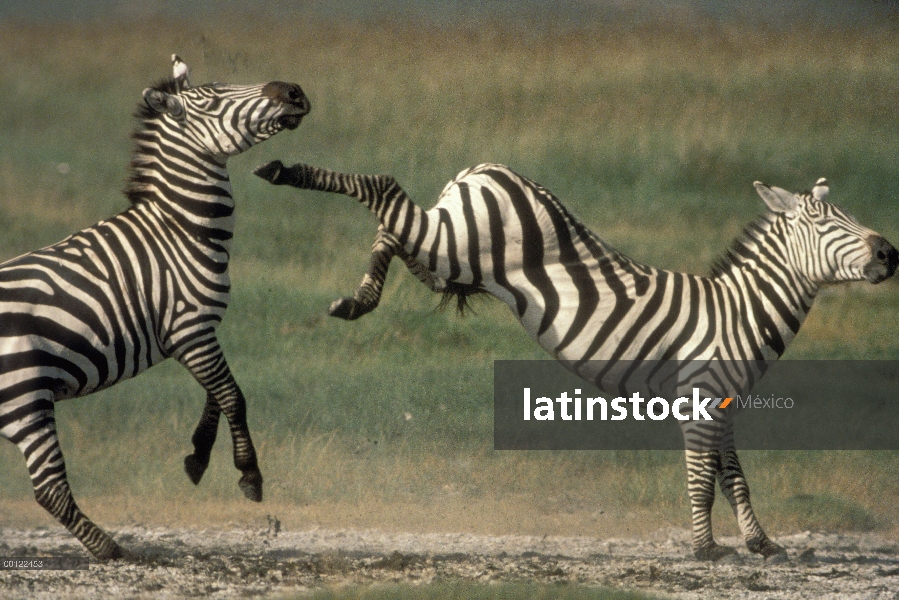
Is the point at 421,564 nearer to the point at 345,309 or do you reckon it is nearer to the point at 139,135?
the point at 345,309

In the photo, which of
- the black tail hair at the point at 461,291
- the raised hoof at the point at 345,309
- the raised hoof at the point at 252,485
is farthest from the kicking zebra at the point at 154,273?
the black tail hair at the point at 461,291

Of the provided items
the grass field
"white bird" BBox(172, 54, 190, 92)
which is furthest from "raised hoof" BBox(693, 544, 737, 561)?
"white bird" BBox(172, 54, 190, 92)

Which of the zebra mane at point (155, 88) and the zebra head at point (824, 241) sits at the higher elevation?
the zebra mane at point (155, 88)

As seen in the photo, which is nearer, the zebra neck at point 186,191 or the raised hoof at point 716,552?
the zebra neck at point 186,191

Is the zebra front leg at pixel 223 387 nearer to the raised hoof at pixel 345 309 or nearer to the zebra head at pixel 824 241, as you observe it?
the raised hoof at pixel 345 309

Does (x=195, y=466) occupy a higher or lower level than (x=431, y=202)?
lower

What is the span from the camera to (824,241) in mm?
7375

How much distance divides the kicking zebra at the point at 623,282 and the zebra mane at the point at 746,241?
14 millimetres

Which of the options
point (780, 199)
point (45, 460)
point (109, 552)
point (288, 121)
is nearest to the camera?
point (45, 460)

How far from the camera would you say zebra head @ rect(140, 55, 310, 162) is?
7.21 metres

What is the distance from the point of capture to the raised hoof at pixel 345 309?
7238mm

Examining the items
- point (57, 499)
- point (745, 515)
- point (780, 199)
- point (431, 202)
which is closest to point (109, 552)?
point (57, 499)

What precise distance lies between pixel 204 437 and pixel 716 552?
3376mm

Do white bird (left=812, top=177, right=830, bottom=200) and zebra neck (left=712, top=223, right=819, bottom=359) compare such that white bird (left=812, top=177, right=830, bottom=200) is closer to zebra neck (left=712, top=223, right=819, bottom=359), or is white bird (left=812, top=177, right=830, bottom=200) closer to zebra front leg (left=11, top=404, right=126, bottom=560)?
zebra neck (left=712, top=223, right=819, bottom=359)
